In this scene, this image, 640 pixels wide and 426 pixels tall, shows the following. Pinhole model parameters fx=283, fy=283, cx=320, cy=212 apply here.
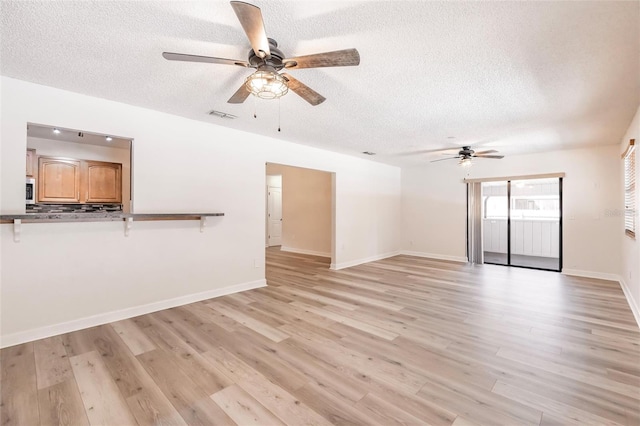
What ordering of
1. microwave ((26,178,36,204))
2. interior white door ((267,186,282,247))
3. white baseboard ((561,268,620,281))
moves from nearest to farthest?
microwave ((26,178,36,204)) < white baseboard ((561,268,620,281)) < interior white door ((267,186,282,247))

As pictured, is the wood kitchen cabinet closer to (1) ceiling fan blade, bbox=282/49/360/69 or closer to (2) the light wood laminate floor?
(2) the light wood laminate floor

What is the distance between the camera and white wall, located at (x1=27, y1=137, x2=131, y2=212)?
487 centimetres

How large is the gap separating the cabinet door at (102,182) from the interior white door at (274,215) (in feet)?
15.3

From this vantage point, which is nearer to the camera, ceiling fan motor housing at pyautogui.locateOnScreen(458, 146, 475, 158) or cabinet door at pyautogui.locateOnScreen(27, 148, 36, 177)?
cabinet door at pyautogui.locateOnScreen(27, 148, 36, 177)

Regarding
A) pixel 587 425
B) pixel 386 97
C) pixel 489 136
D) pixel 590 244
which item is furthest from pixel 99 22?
pixel 590 244

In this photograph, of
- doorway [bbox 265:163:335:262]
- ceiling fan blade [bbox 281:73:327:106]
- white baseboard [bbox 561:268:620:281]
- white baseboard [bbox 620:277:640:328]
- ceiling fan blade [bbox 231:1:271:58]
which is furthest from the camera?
doorway [bbox 265:163:335:262]

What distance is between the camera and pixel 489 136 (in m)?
4.59

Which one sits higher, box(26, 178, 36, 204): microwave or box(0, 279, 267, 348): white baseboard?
box(26, 178, 36, 204): microwave

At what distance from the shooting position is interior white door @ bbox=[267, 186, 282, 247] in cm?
975

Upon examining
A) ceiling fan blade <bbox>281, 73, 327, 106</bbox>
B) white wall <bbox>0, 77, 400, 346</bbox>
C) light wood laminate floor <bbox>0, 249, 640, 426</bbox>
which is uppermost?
ceiling fan blade <bbox>281, 73, 327, 106</bbox>

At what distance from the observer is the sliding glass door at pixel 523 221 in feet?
21.9

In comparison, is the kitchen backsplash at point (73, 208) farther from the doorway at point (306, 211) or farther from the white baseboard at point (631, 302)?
the white baseboard at point (631, 302)

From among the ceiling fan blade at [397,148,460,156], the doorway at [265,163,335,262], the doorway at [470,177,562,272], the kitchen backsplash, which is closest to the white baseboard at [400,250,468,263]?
the doorway at [470,177,562,272]

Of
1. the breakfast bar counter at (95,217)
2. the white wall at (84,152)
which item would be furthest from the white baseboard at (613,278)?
the white wall at (84,152)
